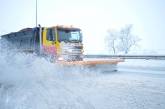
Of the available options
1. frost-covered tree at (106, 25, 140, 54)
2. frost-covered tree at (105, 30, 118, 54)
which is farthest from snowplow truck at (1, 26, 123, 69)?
frost-covered tree at (105, 30, 118, 54)

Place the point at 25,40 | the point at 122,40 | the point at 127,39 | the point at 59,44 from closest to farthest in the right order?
the point at 59,44 < the point at 25,40 < the point at 127,39 < the point at 122,40

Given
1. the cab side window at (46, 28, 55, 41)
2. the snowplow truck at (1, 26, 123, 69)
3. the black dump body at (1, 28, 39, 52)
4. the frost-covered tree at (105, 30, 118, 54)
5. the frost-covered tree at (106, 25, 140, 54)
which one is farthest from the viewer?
the frost-covered tree at (105, 30, 118, 54)

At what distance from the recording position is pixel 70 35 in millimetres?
12086

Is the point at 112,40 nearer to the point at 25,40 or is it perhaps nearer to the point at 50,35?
the point at 25,40

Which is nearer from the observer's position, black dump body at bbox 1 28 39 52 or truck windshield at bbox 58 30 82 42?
truck windshield at bbox 58 30 82 42

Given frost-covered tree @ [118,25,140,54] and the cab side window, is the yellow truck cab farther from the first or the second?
frost-covered tree @ [118,25,140,54]

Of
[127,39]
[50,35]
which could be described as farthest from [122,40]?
[50,35]

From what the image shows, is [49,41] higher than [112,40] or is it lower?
lower

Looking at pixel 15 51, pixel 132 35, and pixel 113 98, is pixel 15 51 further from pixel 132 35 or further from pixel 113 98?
pixel 132 35

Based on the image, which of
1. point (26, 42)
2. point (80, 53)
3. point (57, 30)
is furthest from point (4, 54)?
point (80, 53)

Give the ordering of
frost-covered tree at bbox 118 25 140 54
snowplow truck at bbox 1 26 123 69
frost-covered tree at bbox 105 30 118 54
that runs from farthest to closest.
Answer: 1. frost-covered tree at bbox 105 30 118 54
2. frost-covered tree at bbox 118 25 140 54
3. snowplow truck at bbox 1 26 123 69

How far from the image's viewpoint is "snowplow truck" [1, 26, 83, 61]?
11508mm

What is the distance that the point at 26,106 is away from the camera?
494 cm

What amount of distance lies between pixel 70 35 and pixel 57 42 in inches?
36.0
